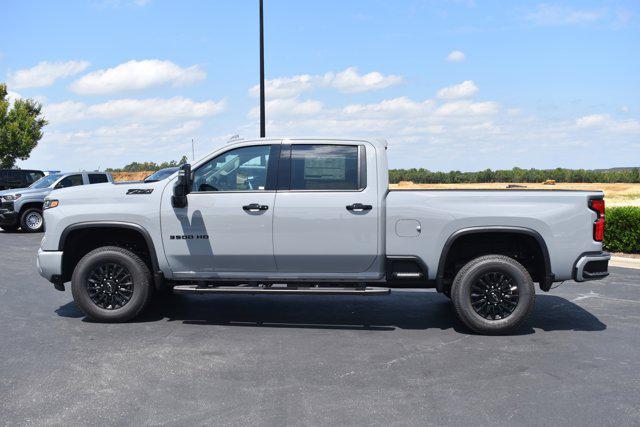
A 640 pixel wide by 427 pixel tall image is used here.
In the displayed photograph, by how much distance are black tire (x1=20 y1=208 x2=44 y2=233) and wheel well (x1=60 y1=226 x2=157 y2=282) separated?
1210 centimetres

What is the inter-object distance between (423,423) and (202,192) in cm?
346

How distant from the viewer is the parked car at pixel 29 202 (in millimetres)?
16984

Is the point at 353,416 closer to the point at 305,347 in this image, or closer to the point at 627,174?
the point at 305,347

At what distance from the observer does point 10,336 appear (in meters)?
5.89

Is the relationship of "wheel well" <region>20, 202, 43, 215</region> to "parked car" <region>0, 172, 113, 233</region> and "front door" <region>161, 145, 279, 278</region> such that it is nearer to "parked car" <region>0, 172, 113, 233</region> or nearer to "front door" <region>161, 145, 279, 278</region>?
"parked car" <region>0, 172, 113, 233</region>

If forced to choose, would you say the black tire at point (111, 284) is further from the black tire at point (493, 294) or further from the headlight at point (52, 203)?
the black tire at point (493, 294)

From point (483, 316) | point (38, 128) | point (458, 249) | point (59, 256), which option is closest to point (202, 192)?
point (59, 256)

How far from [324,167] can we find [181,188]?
1.54 meters

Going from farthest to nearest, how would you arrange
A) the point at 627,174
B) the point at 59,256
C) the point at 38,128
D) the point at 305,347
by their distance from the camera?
1. the point at 627,174
2. the point at 38,128
3. the point at 59,256
4. the point at 305,347

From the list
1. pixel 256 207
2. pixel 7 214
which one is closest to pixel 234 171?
pixel 256 207

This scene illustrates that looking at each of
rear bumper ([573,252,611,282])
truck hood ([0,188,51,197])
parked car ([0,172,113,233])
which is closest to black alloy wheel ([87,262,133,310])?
rear bumper ([573,252,611,282])

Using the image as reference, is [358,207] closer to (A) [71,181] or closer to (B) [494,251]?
(B) [494,251]

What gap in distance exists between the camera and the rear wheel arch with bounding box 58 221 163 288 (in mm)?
6195

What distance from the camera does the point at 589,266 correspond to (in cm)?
580
